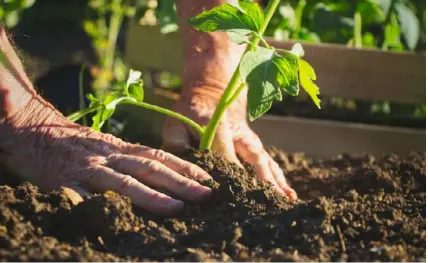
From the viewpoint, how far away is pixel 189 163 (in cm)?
216

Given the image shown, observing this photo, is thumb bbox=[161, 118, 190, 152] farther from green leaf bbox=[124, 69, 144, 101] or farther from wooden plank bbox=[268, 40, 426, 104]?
wooden plank bbox=[268, 40, 426, 104]

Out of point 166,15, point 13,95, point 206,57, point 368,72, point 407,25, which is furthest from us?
point 407,25

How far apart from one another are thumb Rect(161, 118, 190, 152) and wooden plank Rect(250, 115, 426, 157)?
93cm

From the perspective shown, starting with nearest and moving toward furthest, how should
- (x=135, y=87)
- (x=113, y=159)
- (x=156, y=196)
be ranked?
(x=156, y=196) < (x=113, y=159) < (x=135, y=87)

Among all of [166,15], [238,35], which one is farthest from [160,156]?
[166,15]

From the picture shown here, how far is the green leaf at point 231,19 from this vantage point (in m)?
2.03

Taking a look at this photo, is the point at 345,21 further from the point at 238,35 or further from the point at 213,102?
the point at 238,35

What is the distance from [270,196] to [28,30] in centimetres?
513

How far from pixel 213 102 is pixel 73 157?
63 centimetres

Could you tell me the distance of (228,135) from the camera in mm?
2492

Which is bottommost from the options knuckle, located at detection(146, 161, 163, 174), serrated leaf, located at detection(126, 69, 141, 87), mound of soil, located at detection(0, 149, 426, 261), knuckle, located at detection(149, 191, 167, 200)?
mound of soil, located at detection(0, 149, 426, 261)

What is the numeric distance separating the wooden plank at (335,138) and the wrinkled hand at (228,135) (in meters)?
0.74

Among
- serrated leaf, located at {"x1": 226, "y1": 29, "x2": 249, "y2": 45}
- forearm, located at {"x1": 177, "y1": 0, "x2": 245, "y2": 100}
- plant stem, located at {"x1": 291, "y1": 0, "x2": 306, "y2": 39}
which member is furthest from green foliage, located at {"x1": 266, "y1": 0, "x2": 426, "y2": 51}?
serrated leaf, located at {"x1": 226, "y1": 29, "x2": 249, "y2": 45}

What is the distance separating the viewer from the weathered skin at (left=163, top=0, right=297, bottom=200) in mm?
2469
